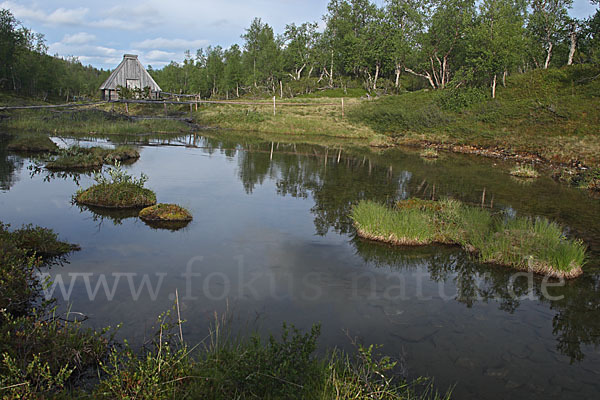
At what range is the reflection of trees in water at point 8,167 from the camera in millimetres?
16261

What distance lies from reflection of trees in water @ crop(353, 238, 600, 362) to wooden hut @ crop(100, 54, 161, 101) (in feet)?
184

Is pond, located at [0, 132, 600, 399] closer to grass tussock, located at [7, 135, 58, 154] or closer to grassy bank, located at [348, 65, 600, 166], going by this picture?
grass tussock, located at [7, 135, 58, 154]

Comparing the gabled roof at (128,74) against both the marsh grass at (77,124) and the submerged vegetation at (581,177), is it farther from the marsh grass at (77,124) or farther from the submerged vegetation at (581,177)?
the submerged vegetation at (581,177)

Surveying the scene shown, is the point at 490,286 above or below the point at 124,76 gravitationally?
below

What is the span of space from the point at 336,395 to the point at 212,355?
1527mm

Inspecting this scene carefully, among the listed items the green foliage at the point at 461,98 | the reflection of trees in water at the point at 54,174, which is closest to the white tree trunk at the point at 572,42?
the green foliage at the point at 461,98

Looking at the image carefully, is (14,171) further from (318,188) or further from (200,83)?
(200,83)

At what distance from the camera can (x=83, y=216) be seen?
481 inches

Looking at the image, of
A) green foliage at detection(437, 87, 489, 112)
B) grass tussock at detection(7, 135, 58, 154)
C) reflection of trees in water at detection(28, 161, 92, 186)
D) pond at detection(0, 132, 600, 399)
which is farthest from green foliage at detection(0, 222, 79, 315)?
green foliage at detection(437, 87, 489, 112)

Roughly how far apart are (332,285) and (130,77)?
6070cm

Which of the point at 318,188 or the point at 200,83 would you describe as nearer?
the point at 318,188

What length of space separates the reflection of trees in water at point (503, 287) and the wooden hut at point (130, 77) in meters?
56.0

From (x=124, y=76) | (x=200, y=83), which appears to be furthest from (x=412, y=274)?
(x=200, y=83)

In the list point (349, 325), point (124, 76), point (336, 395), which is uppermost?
point (124, 76)
